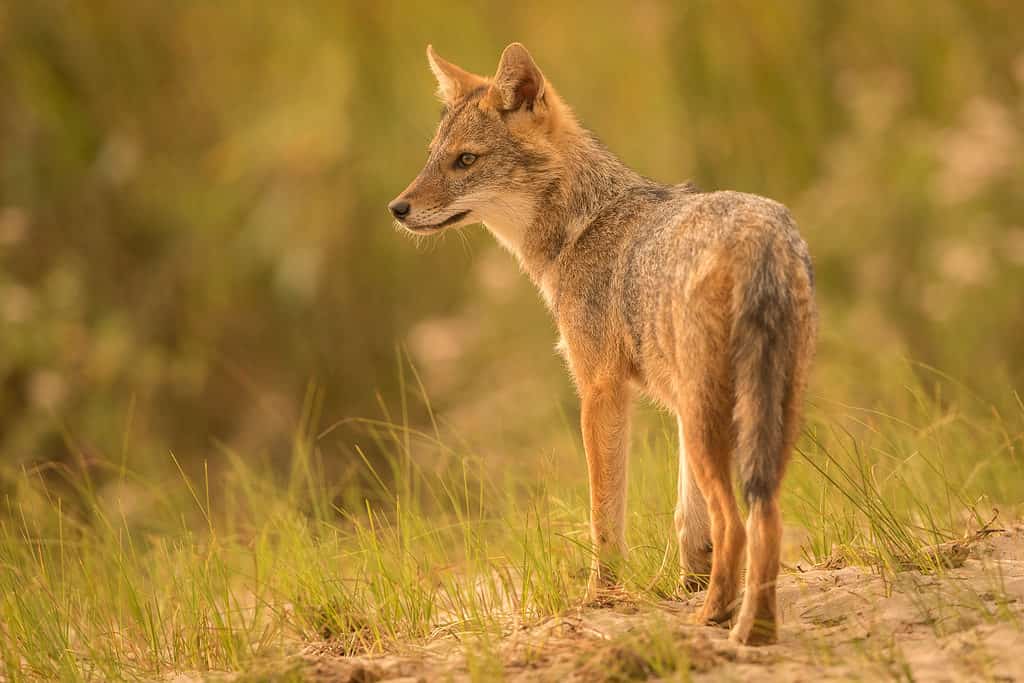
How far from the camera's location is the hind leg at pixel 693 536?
5133 mm

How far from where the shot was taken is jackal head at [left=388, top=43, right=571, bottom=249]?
5.80 m

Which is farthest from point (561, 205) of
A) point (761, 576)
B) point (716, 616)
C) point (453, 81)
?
point (761, 576)

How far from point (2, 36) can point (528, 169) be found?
864 centimetres

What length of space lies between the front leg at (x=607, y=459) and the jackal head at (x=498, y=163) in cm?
109

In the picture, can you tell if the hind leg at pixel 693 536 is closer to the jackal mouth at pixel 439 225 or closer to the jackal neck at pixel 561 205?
the jackal neck at pixel 561 205

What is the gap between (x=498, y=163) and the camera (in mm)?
5852

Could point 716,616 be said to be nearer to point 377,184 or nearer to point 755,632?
point 755,632

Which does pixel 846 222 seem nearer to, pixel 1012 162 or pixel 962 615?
pixel 1012 162

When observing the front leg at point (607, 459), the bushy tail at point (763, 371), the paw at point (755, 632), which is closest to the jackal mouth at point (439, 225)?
the front leg at point (607, 459)

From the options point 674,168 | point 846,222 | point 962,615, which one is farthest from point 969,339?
point 962,615

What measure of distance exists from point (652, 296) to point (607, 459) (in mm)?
878

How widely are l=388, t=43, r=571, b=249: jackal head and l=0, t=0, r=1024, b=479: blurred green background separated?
4.57 m

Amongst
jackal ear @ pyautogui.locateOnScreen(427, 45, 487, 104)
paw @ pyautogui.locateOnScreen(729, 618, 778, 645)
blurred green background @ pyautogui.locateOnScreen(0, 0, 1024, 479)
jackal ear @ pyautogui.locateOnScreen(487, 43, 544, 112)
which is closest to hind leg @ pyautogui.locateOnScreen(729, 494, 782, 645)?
paw @ pyautogui.locateOnScreen(729, 618, 778, 645)

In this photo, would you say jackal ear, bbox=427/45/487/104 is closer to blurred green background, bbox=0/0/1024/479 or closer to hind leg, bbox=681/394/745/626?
hind leg, bbox=681/394/745/626
